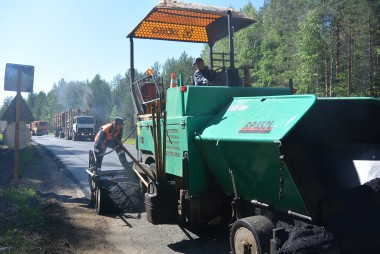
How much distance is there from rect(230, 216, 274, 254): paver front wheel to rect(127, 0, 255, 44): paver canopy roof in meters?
3.50

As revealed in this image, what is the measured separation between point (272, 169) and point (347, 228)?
74 cm

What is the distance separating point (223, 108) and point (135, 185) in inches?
125

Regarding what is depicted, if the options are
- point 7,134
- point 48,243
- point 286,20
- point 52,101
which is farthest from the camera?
point 52,101

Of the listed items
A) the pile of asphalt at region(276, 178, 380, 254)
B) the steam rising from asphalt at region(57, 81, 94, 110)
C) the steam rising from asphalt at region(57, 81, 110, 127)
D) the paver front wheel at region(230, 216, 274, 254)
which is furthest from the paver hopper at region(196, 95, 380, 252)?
the steam rising from asphalt at region(57, 81, 94, 110)

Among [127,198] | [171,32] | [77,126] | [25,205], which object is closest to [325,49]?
[77,126]

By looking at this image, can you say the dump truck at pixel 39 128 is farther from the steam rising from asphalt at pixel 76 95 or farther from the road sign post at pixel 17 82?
the road sign post at pixel 17 82

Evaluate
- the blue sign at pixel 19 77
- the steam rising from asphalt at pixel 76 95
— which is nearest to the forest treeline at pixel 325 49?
the blue sign at pixel 19 77

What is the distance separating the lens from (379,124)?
3688 mm

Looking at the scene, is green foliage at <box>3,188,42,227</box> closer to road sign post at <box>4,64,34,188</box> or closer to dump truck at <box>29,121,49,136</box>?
road sign post at <box>4,64,34,188</box>

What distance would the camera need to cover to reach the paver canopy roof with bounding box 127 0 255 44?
602 centimetres

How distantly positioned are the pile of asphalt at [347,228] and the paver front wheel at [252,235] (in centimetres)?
34

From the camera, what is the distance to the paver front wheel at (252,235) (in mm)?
3430

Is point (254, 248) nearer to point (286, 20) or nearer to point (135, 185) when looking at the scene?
point (135, 185)

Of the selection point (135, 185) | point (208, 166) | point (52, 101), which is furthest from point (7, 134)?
point (52, 101)
